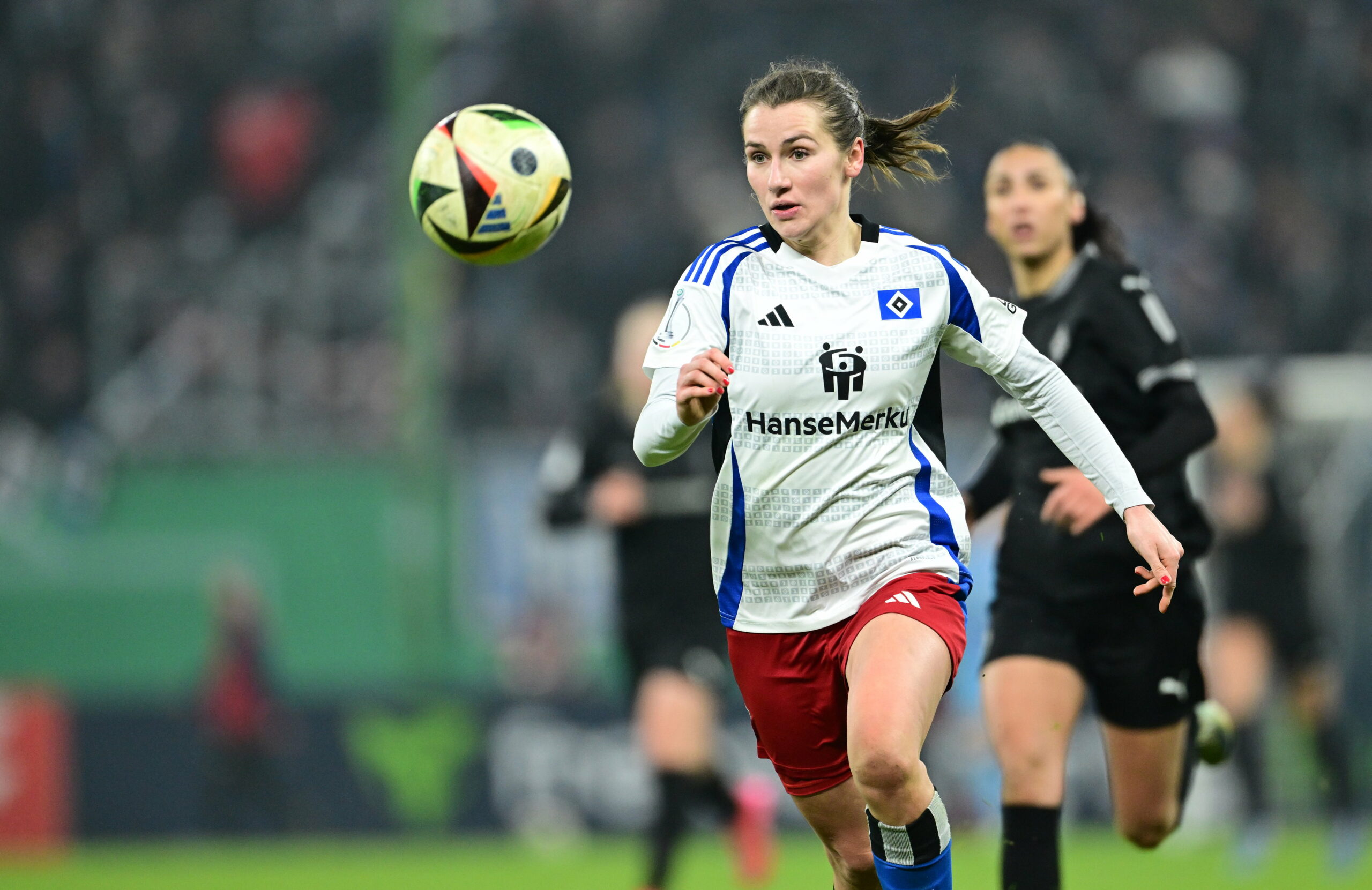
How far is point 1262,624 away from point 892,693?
6439 millimetres

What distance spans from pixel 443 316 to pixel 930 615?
929 centimetres

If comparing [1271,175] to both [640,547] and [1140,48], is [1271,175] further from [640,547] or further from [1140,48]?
[640,547]

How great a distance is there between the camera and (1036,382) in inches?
150

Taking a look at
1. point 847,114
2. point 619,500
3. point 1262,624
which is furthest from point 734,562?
point 1262,624

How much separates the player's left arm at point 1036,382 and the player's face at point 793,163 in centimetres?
37

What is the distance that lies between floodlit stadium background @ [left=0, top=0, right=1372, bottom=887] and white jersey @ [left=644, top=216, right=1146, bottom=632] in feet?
15.8

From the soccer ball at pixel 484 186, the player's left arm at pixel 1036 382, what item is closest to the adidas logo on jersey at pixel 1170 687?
the player's left arm at pixel 1036 382

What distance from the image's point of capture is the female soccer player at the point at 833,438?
3.67 m

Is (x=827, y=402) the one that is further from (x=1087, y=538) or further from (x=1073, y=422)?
(x=1087, y=538)

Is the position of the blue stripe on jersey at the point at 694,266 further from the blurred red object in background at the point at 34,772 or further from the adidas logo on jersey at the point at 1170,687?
the blurred red object in background at the point at 34,772

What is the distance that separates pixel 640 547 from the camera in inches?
289

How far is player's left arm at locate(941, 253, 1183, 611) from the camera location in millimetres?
3773

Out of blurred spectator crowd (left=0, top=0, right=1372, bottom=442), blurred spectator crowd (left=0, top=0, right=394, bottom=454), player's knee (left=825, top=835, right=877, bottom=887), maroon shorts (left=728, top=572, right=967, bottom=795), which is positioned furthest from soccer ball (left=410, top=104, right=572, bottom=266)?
blurred spectator crowd (left=0, top=0, right=394, bottom=454)

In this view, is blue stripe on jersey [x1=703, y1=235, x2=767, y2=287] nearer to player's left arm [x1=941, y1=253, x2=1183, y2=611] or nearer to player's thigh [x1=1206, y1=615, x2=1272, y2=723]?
player's left arm [x1=941, y1=253, x2=1183, y2=611]
